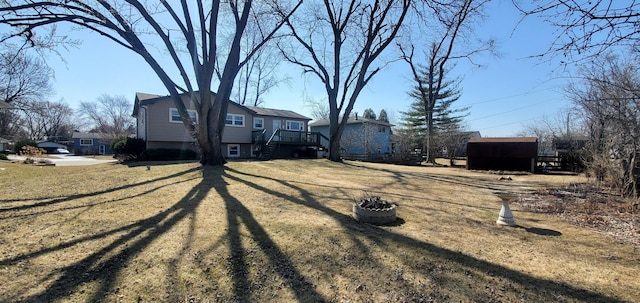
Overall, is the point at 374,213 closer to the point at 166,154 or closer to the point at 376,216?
the point at 376,216

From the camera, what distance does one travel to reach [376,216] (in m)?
5.31

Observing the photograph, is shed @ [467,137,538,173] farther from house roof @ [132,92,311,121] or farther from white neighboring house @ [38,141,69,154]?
white neighboring house @ [38,141,69,154]

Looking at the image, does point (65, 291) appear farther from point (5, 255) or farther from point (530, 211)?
point (530, 211)

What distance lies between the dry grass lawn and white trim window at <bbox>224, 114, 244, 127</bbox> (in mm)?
16424

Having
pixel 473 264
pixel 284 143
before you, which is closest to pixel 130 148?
pixel 284 143

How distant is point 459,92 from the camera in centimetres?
4000

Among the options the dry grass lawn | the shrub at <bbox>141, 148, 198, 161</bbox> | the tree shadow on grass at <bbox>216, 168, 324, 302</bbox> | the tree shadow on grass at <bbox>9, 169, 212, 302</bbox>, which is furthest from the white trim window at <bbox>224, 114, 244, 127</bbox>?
the tree shadow on grass at <bbox>216, 168, 324, 302</bbox>

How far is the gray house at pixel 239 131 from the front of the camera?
1994 centimetres

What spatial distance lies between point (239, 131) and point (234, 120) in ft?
3.03

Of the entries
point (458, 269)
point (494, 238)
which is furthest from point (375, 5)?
point (458, 269)

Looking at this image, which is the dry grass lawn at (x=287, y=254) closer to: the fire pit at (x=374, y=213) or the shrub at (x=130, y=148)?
the fire pit at (x=374, y=213)

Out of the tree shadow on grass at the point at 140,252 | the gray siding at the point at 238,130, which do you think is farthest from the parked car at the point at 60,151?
the tree shadow on grass at the point at 140,252

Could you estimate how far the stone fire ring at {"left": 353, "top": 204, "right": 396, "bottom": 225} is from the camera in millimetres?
5305

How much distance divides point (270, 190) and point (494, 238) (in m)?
5.29
